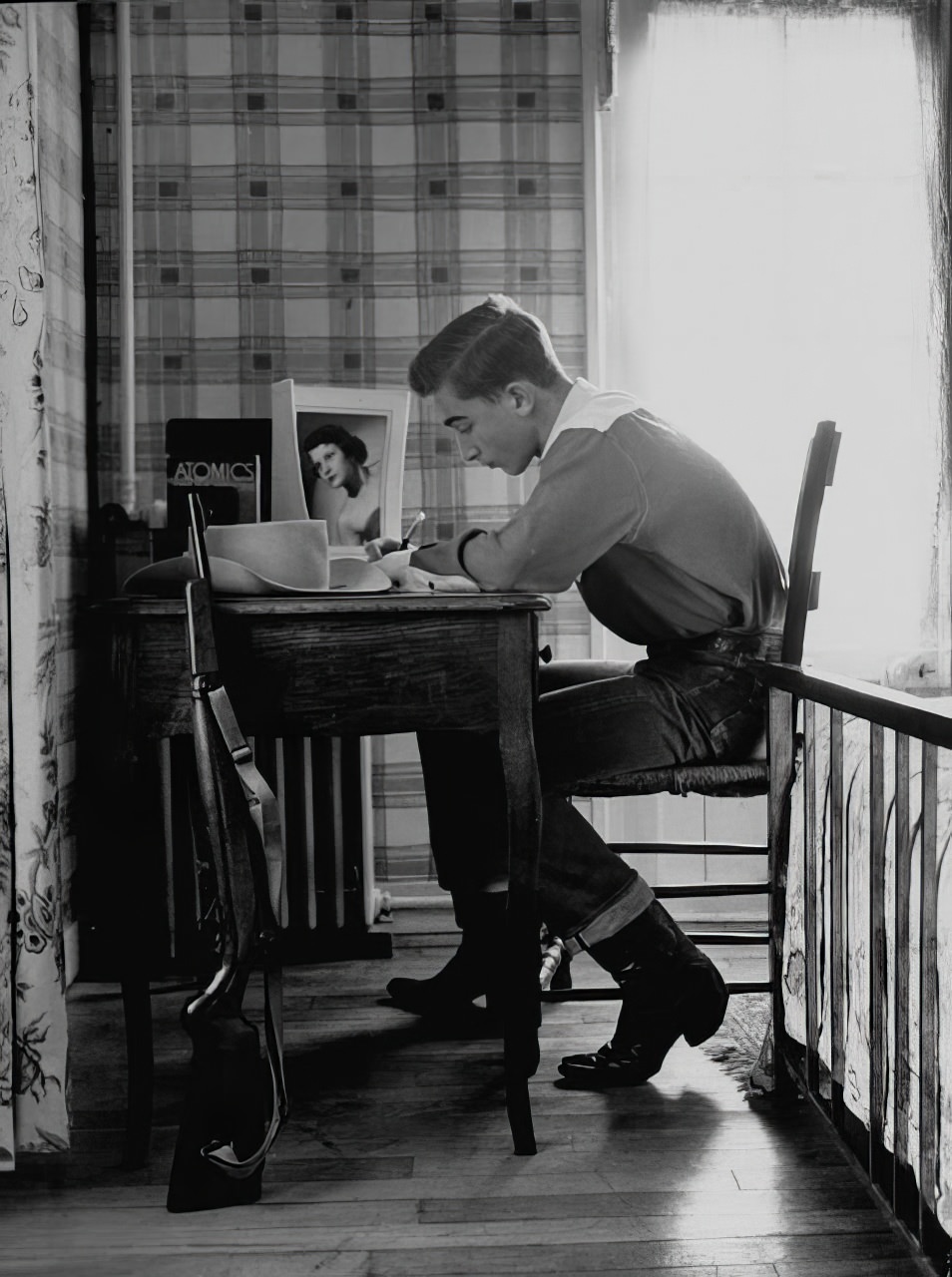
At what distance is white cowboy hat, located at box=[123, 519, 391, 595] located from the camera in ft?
5.12

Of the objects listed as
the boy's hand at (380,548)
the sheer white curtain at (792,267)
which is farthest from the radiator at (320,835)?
the sheer white curtain at (792,267)

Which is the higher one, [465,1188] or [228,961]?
[228,961]

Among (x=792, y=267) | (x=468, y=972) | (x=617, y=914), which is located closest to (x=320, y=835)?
(x=468, y=972)

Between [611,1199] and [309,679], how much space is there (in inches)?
28.1

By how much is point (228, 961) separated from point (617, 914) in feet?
2.05

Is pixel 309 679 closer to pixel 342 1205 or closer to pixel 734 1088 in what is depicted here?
pixel 342 1205

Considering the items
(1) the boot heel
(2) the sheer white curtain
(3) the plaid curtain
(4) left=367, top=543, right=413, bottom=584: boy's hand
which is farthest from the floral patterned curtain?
(2) the sheer white curtain

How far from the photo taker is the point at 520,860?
5.17ft

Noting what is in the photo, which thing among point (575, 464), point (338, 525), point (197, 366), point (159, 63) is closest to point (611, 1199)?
point (575, 464)

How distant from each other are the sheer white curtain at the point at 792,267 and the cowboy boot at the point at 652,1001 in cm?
128

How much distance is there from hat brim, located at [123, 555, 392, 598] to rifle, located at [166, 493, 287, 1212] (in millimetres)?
89

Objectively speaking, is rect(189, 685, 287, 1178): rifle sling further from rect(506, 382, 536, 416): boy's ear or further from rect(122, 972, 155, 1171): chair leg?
rect(506, 382, 536, 416): boy's ear

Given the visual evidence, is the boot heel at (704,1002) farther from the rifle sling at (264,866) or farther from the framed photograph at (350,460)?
the framed photograph at (350,460)

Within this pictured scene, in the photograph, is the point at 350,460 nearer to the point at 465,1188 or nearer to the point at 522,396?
the point at 522,396
